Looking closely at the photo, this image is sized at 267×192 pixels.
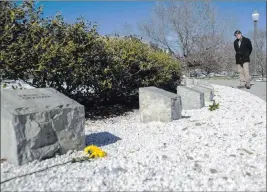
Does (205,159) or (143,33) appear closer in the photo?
(205,159)

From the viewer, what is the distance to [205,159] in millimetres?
3498

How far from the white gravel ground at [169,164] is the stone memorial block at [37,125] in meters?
0.13

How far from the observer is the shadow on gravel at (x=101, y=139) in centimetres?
439

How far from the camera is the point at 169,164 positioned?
3393 millimetres

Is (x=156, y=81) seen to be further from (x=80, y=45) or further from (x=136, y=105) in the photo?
(x=80, y=45)

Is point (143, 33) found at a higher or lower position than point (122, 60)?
higher

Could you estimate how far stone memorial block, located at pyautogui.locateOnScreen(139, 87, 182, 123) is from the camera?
18.1ft

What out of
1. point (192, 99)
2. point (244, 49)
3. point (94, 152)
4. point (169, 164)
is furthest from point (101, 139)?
point (244, 49)

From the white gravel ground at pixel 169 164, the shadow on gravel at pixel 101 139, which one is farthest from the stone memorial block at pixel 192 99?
the shadow on gravel at pixel 101 139

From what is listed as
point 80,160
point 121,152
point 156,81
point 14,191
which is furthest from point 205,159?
point 156,81

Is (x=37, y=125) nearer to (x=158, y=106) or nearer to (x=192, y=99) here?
(x=158, y=106)

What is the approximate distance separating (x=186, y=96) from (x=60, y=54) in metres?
3.06

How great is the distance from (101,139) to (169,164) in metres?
1.50

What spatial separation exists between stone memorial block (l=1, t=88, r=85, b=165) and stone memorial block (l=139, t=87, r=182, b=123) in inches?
78.7
